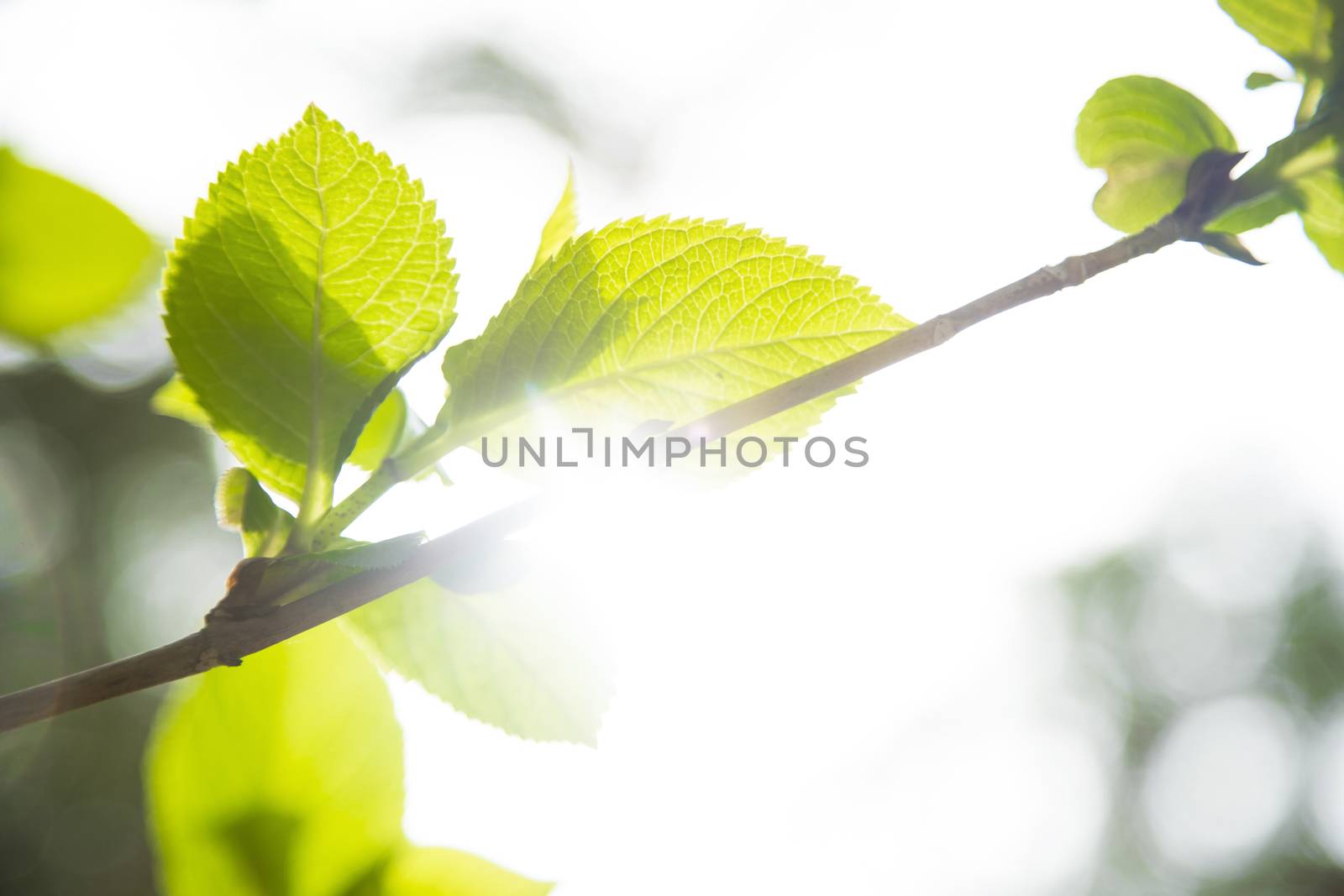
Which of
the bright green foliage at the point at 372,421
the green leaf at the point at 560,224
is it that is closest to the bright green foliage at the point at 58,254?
the bright green foliage at the point at 372,421

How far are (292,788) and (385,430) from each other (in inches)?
5.0

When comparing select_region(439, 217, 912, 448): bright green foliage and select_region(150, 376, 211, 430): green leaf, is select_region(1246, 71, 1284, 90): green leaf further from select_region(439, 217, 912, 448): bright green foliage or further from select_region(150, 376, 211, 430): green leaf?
select_region(150, 376, 211, 430): green leaf

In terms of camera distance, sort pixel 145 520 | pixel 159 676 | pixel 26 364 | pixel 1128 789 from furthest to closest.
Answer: pixel 1128 789 → pixel 145 520 → pixel 26 364 → pixel 159 676

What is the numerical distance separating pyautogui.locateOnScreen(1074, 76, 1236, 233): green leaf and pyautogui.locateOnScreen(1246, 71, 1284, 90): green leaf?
0.16ft

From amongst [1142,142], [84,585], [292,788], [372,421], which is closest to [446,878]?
[292,788]

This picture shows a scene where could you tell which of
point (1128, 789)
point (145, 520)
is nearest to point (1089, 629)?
point (1128, 789)

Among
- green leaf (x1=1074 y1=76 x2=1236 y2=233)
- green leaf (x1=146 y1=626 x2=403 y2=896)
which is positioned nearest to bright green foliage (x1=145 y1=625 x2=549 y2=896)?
green leaf (x1=146 y1=626 x2=403 y2=896)

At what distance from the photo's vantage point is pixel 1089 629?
32.1ft

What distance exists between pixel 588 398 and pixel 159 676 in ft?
0.48

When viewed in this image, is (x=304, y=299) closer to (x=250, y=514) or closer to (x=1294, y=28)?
(x=250, y=514)

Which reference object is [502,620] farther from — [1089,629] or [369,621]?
[1089,629]

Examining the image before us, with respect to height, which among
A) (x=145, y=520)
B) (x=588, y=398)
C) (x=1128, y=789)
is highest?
(x=145, y=520)

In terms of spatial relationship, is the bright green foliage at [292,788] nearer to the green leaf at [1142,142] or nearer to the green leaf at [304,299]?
the green leaf at [304,299]

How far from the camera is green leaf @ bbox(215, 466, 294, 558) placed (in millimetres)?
248
